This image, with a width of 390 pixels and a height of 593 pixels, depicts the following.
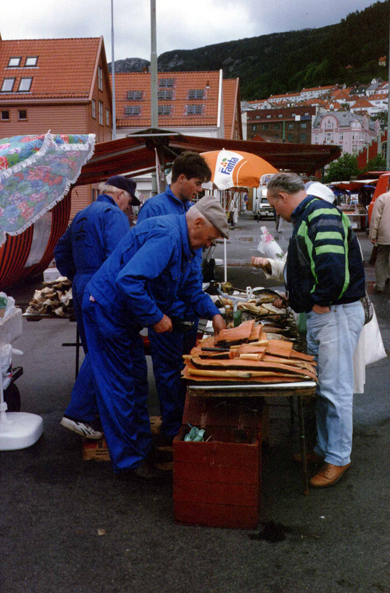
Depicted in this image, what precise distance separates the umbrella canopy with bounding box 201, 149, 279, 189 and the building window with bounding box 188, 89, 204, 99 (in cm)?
4005

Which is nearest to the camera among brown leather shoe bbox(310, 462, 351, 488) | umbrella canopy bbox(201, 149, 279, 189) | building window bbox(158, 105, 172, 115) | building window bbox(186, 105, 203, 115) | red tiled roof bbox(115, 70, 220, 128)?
brown leather shoe bbox(310, 462, 351, 488)

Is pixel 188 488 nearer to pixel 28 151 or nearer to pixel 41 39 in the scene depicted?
pixel 28 151

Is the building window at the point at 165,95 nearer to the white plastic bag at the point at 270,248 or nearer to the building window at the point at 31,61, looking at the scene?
the building window at the point at 31,61

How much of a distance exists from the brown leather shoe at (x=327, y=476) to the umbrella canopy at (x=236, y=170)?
6.17 m

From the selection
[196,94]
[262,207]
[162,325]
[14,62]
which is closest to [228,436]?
[162,325]

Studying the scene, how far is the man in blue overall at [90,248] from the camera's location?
4.31 metres

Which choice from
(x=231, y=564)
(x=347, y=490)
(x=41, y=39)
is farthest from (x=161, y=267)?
(x=41, y=39)

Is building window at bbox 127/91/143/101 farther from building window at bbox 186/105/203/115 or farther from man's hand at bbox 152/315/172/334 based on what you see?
man's hand at bbox 152/315/172/334

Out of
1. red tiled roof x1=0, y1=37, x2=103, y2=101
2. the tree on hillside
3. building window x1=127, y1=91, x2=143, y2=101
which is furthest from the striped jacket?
the tree on hillside

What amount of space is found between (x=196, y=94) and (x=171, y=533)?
47.7 meters

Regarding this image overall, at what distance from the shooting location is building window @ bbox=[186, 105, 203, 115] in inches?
1812

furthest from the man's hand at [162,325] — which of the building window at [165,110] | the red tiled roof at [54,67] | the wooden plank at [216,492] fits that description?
the building window at [165,110]

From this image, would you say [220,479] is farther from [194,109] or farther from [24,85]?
[194,109]

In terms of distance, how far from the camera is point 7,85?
38.7m
